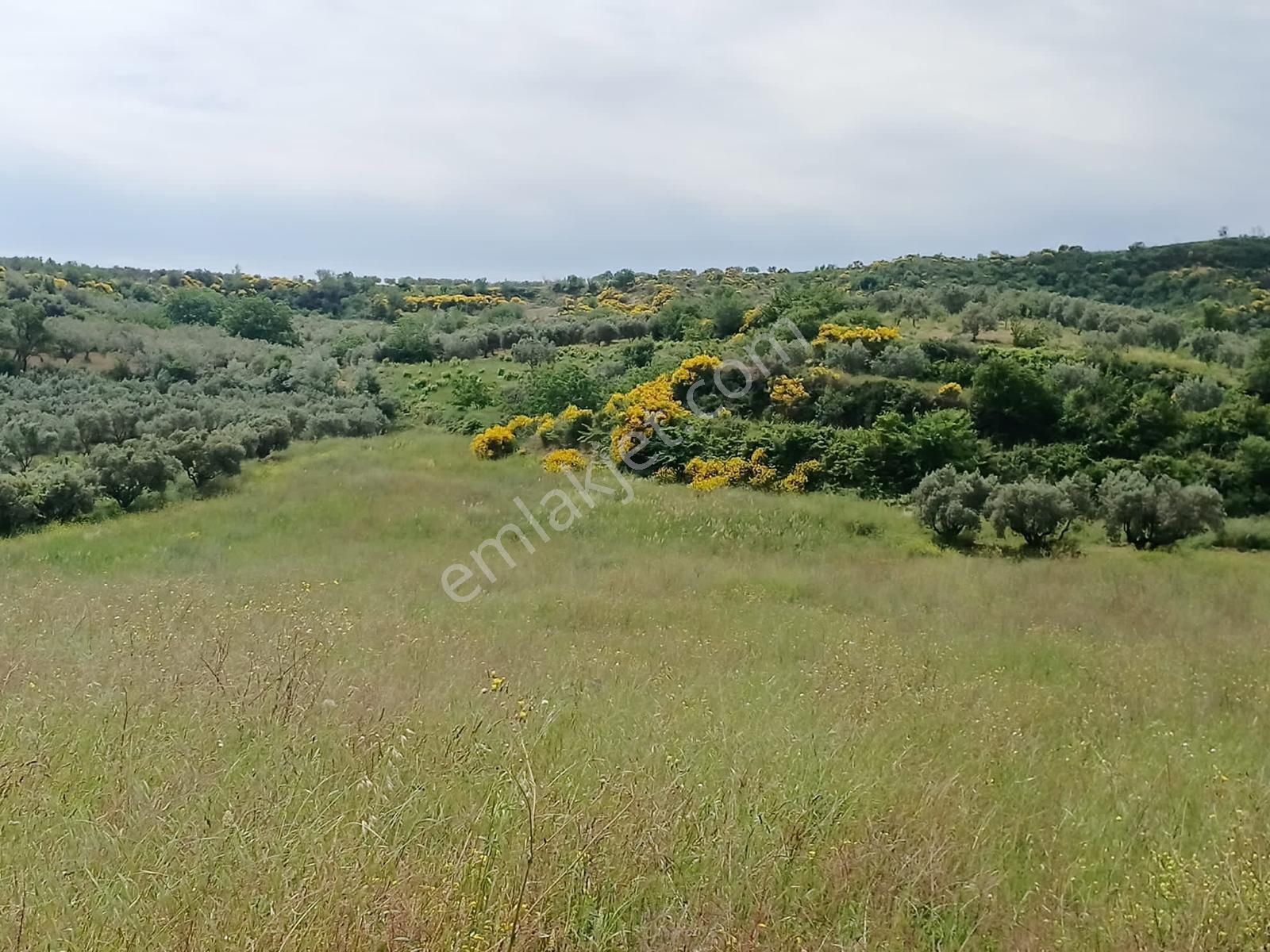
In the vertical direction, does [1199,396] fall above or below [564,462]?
above

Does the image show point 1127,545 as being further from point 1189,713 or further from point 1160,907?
point 1160,907

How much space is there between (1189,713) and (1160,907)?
11.3ft

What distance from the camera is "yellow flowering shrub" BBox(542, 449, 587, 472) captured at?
2077 centimetres

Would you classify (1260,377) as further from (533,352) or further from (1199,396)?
(533,352)

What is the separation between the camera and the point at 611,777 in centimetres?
333

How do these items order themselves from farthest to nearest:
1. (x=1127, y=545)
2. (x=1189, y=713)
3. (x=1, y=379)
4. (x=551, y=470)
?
1. (x=1, y=379)
2. (x=551, y=470)
3. (x=1127, y=545)
4. (x=1189, y=713)

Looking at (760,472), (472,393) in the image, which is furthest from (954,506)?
(472,393)

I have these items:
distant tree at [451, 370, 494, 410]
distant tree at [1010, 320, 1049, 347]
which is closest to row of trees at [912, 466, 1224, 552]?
distant tree at [1010, 320, 1049, 347]

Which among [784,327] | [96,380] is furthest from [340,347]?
[784,327]

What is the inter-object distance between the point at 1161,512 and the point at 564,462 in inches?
499

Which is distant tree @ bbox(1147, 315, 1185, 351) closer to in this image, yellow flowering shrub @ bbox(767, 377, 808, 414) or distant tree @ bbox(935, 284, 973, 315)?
distant tree @ bbox(935, 284, 973, 315)

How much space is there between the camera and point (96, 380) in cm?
3381

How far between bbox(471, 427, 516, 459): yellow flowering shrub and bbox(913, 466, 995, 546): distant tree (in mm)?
11519

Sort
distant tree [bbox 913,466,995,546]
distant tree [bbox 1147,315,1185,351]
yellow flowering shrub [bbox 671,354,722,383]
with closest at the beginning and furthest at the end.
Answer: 1. distant tree [bbox 913,466,995,546]
2. yellow flowering shrub [bbox 671,354,722,383]
3. distant tree [bbox 1147,315,1185,351]
